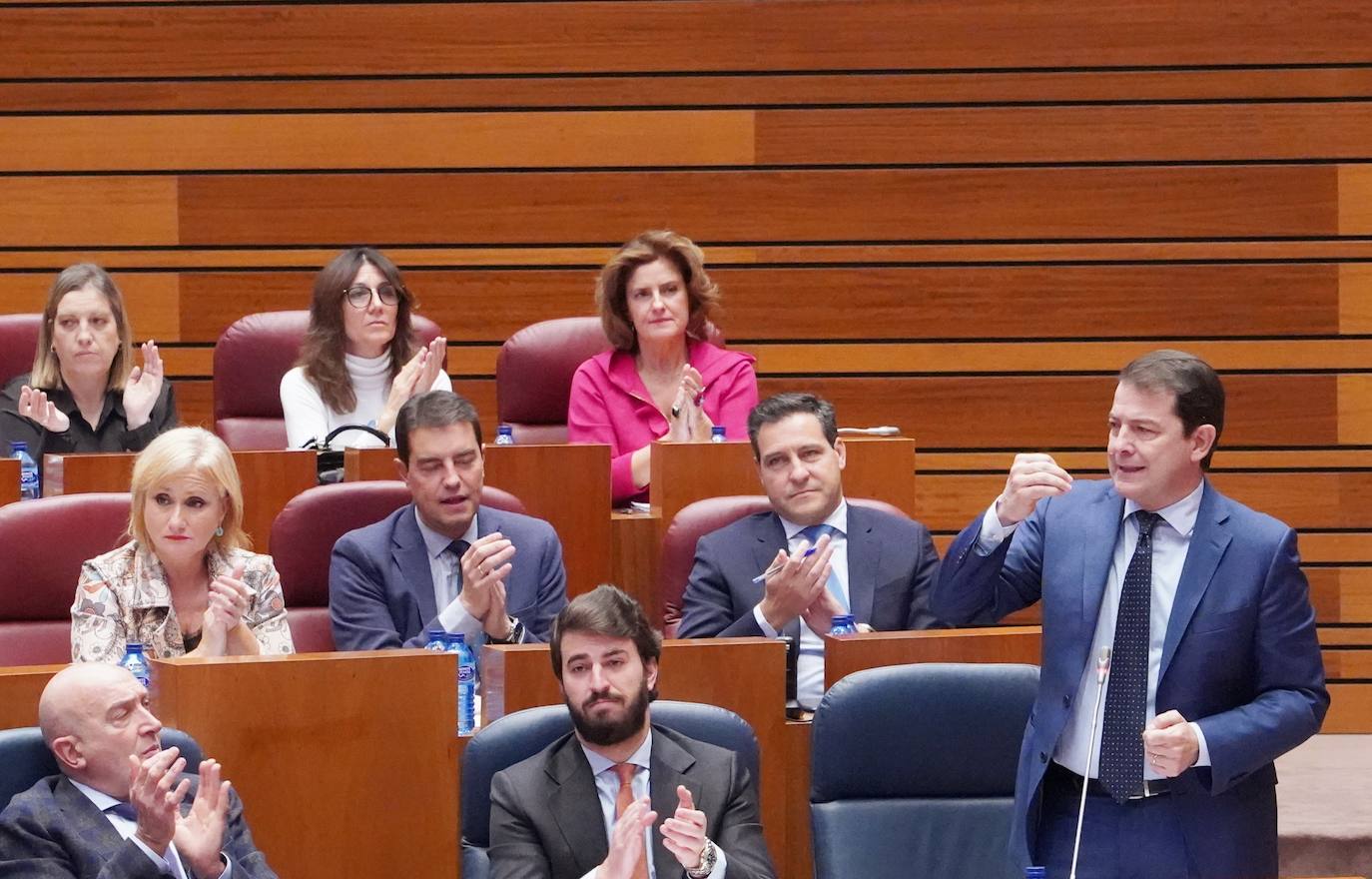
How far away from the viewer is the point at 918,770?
2.57m

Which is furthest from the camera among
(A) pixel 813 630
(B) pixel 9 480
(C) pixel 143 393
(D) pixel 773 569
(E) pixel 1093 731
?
(C) pixel 143 393

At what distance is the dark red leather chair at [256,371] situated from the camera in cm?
429

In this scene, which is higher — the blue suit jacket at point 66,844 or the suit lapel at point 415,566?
the suit lapel at point 415,566

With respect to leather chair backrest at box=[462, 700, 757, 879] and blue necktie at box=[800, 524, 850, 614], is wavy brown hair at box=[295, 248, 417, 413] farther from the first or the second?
leather chair backrest at box=[462, 700, 757, 879]

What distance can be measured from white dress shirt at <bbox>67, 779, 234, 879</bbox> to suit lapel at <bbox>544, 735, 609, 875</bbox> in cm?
42

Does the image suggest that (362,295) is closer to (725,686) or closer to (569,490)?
(569,490)

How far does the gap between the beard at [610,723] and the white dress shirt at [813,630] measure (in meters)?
0.51

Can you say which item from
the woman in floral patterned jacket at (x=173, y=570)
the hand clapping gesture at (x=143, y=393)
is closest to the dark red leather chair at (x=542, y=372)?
the hand clapping gesture at (x=143, y=393)

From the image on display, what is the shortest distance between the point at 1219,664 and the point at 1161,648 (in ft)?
0.23

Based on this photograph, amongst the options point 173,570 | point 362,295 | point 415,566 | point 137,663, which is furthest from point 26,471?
point 137,663

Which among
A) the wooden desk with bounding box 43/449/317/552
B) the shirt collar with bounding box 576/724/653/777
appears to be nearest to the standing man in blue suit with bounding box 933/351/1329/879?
the shirt collar with bounding box 576/724/653/777

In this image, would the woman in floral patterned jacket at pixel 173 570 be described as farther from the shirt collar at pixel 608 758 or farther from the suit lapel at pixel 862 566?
the suit lapel at pixel 862 566

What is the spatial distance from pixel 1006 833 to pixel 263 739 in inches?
40.1

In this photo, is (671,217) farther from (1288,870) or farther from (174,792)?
(174,792)
